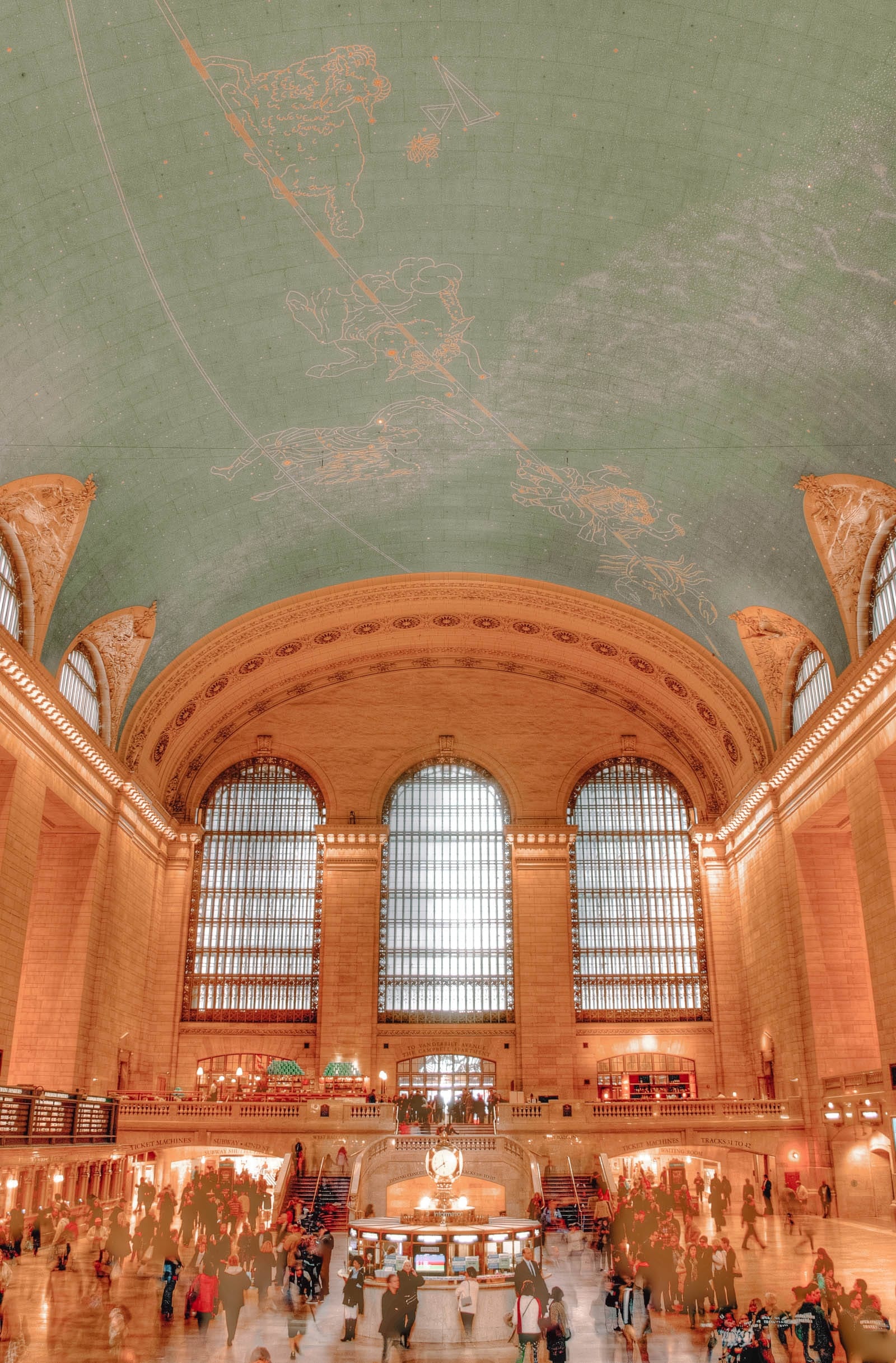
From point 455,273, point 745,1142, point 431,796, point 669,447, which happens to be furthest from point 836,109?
point 431,796

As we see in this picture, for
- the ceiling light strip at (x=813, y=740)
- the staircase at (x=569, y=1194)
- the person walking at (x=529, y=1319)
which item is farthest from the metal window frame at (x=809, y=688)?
the person walking at (x=529, y=1319)

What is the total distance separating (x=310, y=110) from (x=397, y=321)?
15.5 feet

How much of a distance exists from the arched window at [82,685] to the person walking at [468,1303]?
55.9 feet

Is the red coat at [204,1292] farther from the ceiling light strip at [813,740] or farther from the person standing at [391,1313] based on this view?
the ceiling light strip at [813,740]

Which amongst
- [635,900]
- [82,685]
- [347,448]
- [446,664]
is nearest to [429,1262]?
[347,448]

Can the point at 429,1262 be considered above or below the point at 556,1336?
above

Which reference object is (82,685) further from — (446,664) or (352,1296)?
(352,1296)

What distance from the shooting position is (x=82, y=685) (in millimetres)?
27266

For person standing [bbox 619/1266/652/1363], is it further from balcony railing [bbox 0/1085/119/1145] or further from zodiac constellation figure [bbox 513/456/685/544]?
zodiac constellation figure [bbox 513/456/685/544]

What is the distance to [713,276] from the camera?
19.0 m

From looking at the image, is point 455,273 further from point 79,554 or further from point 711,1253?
point 711,1253

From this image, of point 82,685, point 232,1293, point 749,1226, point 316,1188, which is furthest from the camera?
point 82,685

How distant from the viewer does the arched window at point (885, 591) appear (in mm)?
22250

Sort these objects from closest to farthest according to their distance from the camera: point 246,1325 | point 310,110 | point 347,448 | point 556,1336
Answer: point 556,1336 < point 246,1325 < point 310,110 < point 347,448
